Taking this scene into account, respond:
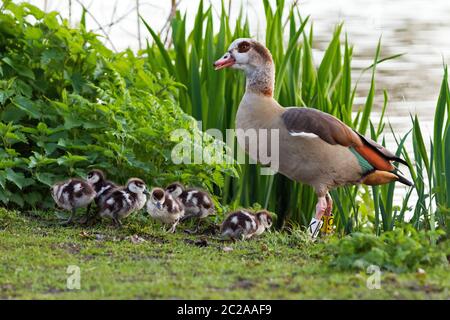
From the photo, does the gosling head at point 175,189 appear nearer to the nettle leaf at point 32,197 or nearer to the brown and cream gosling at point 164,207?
the brown and cream gosling at point 164,207

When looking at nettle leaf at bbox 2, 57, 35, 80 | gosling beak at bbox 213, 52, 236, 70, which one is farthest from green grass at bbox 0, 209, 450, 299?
gosling beak at bbox 213, 52, 236, 70

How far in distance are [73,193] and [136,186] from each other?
52cm

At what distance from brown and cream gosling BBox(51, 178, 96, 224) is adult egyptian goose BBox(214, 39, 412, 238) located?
143 cm

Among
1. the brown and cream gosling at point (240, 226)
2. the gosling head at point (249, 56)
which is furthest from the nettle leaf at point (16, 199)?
the gosling head at point (249, 56)

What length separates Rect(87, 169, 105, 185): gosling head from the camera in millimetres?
8430

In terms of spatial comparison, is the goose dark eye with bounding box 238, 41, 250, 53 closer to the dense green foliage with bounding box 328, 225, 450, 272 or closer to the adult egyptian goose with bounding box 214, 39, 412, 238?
the adult egyptian goose with bounding box 214, 39, 412, 238

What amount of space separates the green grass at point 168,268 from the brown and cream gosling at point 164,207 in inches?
6.3

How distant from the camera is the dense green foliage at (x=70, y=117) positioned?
8688mm

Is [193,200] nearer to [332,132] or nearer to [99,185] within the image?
[99,185]

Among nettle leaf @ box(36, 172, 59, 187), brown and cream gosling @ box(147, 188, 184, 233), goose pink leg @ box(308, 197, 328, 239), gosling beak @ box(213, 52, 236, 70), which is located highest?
gosling beak @ box(213, 52, 236, 70)

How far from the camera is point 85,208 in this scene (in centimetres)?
891

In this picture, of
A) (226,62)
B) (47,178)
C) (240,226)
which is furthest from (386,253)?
(47,178)

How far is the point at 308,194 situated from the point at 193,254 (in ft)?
9.57

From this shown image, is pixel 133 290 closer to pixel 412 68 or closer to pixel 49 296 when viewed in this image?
pixel 49 296
